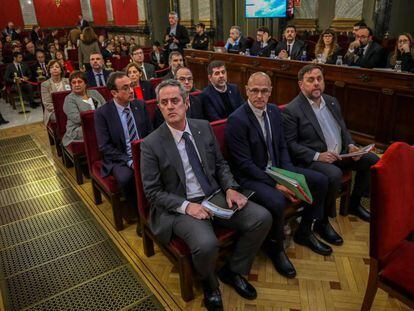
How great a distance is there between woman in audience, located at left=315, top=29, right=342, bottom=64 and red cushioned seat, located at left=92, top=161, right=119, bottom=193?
3.41 meters

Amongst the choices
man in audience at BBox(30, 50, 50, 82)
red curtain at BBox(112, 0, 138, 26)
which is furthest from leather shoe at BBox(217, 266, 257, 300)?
red curtain at BBox(112, 0, 138, 26)

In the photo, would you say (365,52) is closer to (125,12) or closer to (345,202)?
(345,202)

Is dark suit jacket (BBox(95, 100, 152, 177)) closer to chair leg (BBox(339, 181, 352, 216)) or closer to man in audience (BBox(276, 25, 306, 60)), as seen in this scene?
chair leg (BBox(339, 181, 352, 216))

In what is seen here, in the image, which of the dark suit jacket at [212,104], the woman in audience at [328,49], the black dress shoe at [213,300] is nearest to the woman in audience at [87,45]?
the dark suit jacket at [212,104]

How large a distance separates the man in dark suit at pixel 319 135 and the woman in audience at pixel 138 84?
186cm

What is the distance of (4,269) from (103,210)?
3.08 ft

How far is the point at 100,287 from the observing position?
2.31 metres

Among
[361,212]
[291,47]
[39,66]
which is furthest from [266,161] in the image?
[39,66]

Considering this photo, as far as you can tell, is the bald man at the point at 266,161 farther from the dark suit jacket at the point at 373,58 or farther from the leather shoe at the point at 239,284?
the dark suit jacket at the point at 373,58

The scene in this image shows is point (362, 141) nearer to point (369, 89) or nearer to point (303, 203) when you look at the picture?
point (369, 89)

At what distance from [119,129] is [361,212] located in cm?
212

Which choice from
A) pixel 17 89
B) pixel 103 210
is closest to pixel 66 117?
pixel 103 210

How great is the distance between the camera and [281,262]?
2395 mm

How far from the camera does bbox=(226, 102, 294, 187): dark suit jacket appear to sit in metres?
2.46
